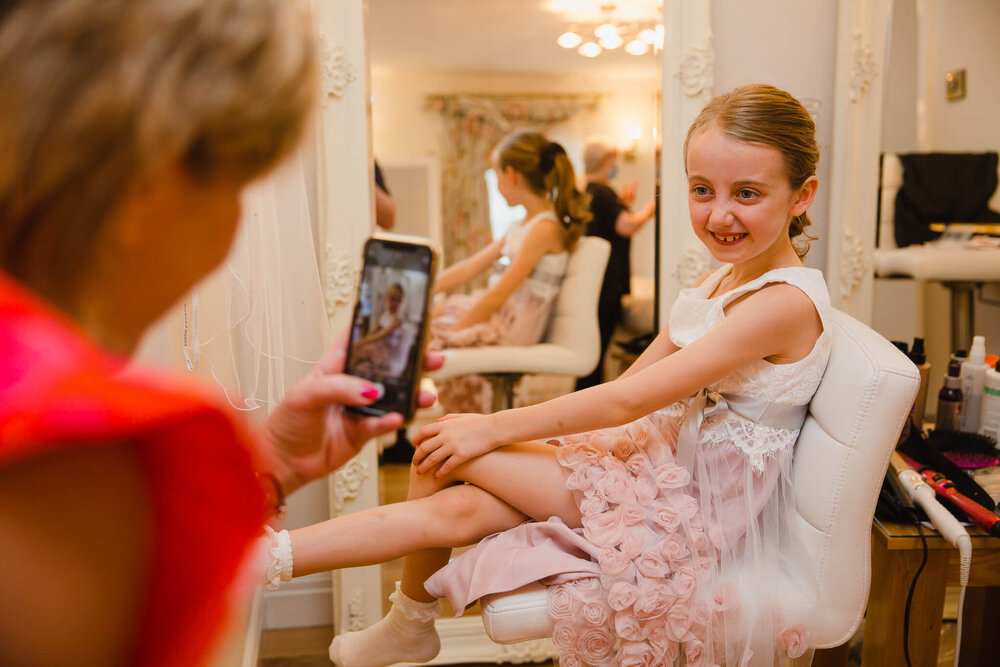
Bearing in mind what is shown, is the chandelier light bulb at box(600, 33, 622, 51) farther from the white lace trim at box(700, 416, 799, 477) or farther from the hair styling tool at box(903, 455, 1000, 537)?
the hair styling tool at box(903, 455, 1000, 537)

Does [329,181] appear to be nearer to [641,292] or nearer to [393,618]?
[641,292]

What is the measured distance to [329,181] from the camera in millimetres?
1601

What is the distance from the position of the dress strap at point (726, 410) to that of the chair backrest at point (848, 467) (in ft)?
0.15

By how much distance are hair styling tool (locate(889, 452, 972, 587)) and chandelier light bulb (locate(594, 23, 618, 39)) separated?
3.65 feet

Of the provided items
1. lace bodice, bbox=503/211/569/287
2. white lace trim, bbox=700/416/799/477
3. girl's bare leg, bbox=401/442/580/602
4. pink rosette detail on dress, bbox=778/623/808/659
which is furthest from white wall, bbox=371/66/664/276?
pink rosette detail on dress, bbox=778/623/808/659

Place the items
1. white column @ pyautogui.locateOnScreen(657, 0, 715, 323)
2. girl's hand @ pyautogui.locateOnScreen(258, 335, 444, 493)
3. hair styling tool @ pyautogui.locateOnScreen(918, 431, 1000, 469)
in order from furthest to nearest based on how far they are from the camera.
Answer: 1. white column @ pyautogui.locateOnScreen(657, 0, 715, 323)
2. hair styling tool @ pyautogui.locateOnScreen(918, 431, 1000, 469)
3. girl's hand @ pyautogui.locateOnScreen(258, 335, 444, 493)

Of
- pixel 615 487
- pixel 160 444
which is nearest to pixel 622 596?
pixel 615 487

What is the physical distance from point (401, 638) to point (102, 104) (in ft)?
3.41

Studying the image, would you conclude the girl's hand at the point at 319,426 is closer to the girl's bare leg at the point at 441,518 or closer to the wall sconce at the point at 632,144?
the girl's bare leg at the point at 441,518

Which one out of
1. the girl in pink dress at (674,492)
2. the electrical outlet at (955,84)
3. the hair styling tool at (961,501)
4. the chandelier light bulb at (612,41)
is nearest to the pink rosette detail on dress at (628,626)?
the girl in pink dress at (674,492)

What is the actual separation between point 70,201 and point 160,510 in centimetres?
16

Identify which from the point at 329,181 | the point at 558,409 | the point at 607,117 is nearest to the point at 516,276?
the point at 607,117

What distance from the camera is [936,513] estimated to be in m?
1.20

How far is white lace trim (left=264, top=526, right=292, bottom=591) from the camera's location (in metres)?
1.05
